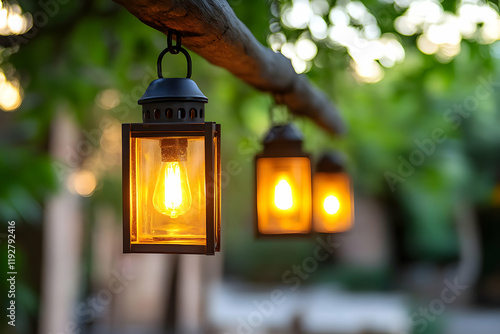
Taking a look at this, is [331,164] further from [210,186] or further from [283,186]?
[210,186]

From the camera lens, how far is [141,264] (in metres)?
14.2

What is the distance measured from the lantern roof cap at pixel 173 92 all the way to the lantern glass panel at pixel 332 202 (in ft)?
8.44

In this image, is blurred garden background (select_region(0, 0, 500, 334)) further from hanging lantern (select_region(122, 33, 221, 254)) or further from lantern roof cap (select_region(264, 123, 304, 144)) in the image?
hanging lantern (select_region(122, 33, 221, 254))

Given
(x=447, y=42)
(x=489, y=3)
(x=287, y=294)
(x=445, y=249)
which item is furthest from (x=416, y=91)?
(x=287, y=294)

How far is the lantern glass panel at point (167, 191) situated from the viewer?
6.35 ft

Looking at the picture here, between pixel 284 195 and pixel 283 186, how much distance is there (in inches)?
1.9

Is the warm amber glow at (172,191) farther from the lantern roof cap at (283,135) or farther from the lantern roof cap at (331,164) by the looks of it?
the lantern roof cap at (331,164)

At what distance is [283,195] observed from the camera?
325cm

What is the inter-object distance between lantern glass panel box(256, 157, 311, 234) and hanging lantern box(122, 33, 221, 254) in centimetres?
124

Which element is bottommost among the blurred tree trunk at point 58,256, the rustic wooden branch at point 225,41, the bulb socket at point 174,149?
the blurred tree trunk at point 58,256

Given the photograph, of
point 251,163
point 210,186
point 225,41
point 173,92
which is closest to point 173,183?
point 210,186

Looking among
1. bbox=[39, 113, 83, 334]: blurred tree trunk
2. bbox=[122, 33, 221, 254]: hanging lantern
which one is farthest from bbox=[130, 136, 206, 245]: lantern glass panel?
bbox=[39, 113, 83, 334]: blurred tree trunk

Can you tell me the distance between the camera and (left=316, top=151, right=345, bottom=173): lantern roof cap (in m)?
4.78

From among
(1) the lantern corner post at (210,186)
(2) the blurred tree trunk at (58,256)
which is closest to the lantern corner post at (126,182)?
(1) the lantern corner post at (210,186)
